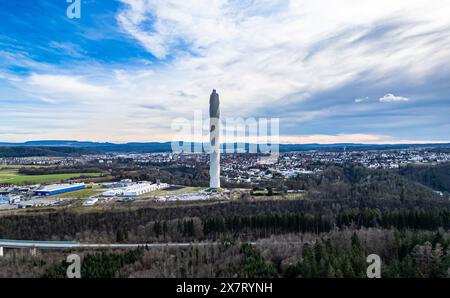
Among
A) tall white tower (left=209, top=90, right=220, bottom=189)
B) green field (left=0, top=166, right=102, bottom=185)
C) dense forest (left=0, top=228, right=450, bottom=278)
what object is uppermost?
tall white tower (left=209, top=90, right=220, bottom=189)

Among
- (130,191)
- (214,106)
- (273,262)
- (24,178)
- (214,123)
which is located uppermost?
(214,106)

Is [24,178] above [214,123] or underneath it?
underneath

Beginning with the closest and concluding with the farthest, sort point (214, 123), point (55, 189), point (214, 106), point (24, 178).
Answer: point (214, 123) < point (214, 106) < point (55, 189) < point (24, 178)

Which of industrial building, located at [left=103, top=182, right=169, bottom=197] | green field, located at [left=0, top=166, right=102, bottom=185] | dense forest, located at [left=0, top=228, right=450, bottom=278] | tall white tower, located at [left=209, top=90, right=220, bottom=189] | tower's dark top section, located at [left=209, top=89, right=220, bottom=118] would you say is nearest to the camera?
dense forest, located at [left=0, top=228, right=450, bottom=278]

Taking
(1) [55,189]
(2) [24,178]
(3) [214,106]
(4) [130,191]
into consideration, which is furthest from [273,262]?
(2) [24,178]

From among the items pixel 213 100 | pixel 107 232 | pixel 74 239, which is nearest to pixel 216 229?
pixel 107 232

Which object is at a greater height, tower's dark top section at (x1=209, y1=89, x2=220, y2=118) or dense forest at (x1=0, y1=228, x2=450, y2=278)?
tower's dark top section at (x1=209, y1=89, x2=220, y2=118)

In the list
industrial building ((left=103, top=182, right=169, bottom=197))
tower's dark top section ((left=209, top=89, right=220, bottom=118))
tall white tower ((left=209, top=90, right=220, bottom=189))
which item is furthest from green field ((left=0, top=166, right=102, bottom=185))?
tower's dark top section ((left=209, top=89, right=220, bottom=118))

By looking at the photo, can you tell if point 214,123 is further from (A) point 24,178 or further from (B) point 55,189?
(A) point 24,178

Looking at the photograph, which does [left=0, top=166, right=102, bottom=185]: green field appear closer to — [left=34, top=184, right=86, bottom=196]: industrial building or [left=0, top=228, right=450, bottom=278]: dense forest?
[left=34, top=184, right=86, bottom=196]: industrial building

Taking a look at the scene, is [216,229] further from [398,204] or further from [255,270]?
[398,204]
